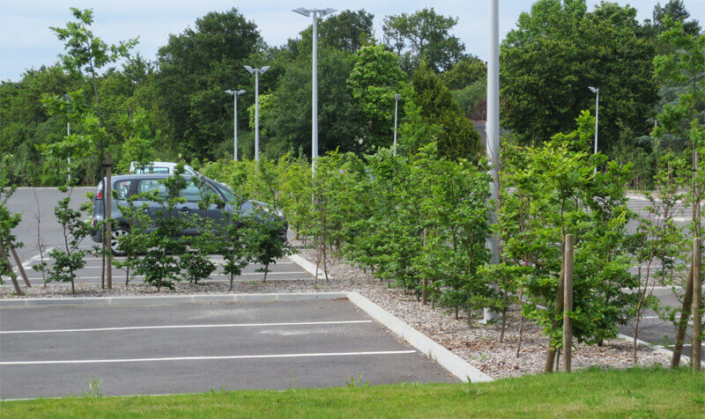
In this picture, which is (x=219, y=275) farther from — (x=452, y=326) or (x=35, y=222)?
(x=35, y=222)

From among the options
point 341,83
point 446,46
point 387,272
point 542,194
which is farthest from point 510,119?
point 542,194

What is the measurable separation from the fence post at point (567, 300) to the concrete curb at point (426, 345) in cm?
71

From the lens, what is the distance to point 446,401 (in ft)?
19.3

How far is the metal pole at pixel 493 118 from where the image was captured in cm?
934

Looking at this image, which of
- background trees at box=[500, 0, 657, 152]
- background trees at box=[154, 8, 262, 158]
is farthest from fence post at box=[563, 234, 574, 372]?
background trees at box=[154, 8, 262, 158]

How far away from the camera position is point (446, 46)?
97.0 m

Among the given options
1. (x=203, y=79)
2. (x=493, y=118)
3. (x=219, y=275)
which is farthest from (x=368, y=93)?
(x=493, y=118)

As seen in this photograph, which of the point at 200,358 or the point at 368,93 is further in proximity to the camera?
the point at 368,93

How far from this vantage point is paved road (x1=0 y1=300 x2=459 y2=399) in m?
7.27

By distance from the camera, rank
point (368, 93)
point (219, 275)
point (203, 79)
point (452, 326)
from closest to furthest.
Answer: point (452, 326) < point (219, 275) < point (368, 93) < point (203, 79)

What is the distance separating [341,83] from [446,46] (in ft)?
120

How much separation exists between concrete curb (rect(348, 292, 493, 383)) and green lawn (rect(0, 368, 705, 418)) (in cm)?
55

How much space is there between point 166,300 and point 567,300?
702cm

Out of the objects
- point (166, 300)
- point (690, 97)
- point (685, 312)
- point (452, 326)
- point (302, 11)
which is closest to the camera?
point (685, 312)
